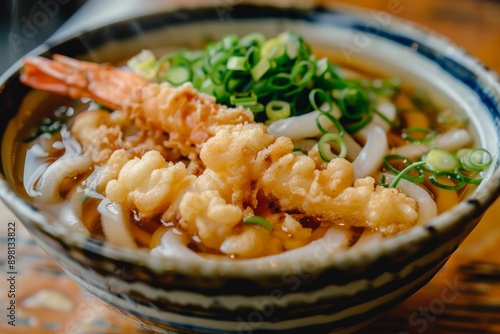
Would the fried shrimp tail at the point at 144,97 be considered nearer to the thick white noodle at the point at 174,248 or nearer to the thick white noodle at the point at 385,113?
the thick white noodle at the point at 174,248

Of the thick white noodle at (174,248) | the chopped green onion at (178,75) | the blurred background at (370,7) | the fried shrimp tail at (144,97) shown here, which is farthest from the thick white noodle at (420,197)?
the blurred background at (370,7)

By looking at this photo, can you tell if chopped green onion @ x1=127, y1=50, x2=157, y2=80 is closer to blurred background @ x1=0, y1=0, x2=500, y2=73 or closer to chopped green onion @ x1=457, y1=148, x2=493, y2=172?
blurred background @ x1=0, y1=0, x2=500, y2=73

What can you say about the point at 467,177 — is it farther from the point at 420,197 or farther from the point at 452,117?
the point at 452,117

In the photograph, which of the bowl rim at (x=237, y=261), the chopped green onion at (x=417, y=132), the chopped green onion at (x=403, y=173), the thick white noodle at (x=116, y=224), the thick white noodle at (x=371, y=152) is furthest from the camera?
the chopped green onion at (x=417, y=132)

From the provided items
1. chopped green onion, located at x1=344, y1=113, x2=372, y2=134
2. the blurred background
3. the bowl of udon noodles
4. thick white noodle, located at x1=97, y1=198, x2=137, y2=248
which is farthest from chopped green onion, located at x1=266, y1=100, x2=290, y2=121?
the blurred background

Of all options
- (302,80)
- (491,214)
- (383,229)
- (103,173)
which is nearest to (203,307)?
(383,229)

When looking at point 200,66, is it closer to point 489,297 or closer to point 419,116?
point 419,116

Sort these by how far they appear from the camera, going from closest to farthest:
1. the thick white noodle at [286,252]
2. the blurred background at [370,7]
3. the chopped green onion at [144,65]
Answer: the thick white noodle at [286,252], the chopped green onion at [144,65], the blurred background at [370,7]
